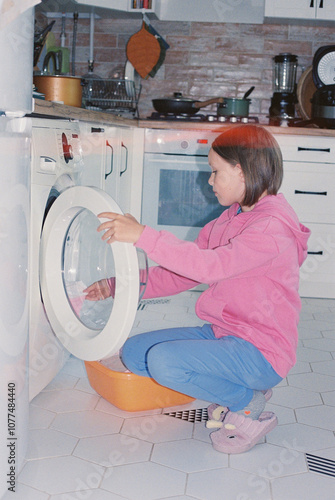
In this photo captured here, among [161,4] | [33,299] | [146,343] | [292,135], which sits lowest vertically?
[146,343]

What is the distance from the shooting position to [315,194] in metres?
3.14

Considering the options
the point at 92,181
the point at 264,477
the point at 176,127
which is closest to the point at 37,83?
the point at 92,181

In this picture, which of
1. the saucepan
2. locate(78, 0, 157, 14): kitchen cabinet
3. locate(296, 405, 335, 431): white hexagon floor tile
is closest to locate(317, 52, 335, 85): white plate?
the saucepan

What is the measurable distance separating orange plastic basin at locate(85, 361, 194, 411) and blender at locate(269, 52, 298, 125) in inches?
84.2

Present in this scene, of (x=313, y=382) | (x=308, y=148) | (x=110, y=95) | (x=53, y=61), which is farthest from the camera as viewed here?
(x=110, y=95)

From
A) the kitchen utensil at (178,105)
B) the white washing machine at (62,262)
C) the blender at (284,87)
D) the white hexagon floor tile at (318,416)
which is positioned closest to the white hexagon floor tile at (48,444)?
the white washing machine at (62,262)

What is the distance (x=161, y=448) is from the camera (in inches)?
61.9

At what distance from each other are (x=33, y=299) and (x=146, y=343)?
1.14ft

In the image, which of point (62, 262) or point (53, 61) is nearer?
point (62, 262)

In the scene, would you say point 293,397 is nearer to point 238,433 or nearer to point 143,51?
point 238,433

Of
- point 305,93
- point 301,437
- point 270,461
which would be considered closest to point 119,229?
point 270,461

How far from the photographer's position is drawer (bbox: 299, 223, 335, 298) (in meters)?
3.18

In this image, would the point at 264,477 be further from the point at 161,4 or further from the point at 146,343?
the point at 161,4

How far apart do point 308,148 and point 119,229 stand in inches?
79.1
